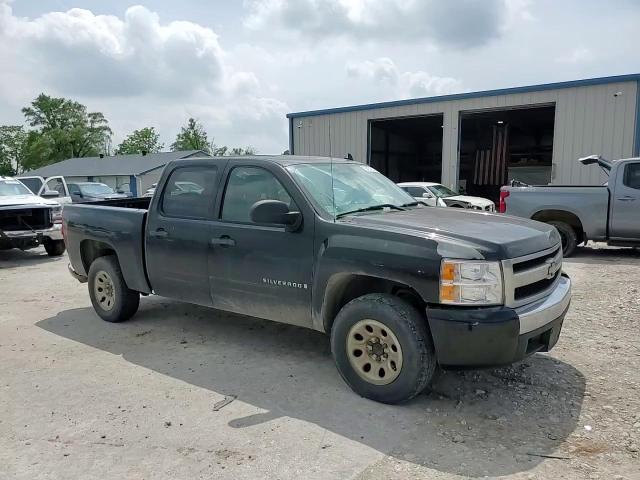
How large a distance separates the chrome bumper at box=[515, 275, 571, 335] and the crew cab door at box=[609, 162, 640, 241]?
6.84 meters

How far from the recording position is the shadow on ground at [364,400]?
10.5 feet

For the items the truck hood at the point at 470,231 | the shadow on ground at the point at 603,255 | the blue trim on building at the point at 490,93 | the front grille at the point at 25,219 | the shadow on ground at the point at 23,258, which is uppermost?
the blue trim on building at the point at 490,93

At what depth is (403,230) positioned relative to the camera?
12.0 ft

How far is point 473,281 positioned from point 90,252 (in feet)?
15.6

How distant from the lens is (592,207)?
996 cm

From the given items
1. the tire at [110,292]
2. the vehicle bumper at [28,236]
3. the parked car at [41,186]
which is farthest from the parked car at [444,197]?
the tire at [110,292]

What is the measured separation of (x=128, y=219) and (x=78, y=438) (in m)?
2.65

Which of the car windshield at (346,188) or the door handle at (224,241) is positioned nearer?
the car windshield at (346,188)

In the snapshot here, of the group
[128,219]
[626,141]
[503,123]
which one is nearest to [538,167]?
[503,123]

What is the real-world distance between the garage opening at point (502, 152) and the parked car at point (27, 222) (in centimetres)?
2037

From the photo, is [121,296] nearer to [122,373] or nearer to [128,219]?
[128,219]

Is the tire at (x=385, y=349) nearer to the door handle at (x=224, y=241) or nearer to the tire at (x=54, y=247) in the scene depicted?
the door handle at (x=224, y=241)

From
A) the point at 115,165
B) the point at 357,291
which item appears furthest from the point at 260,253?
the point at 115,165

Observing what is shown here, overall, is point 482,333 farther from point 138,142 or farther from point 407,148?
point 138,142
